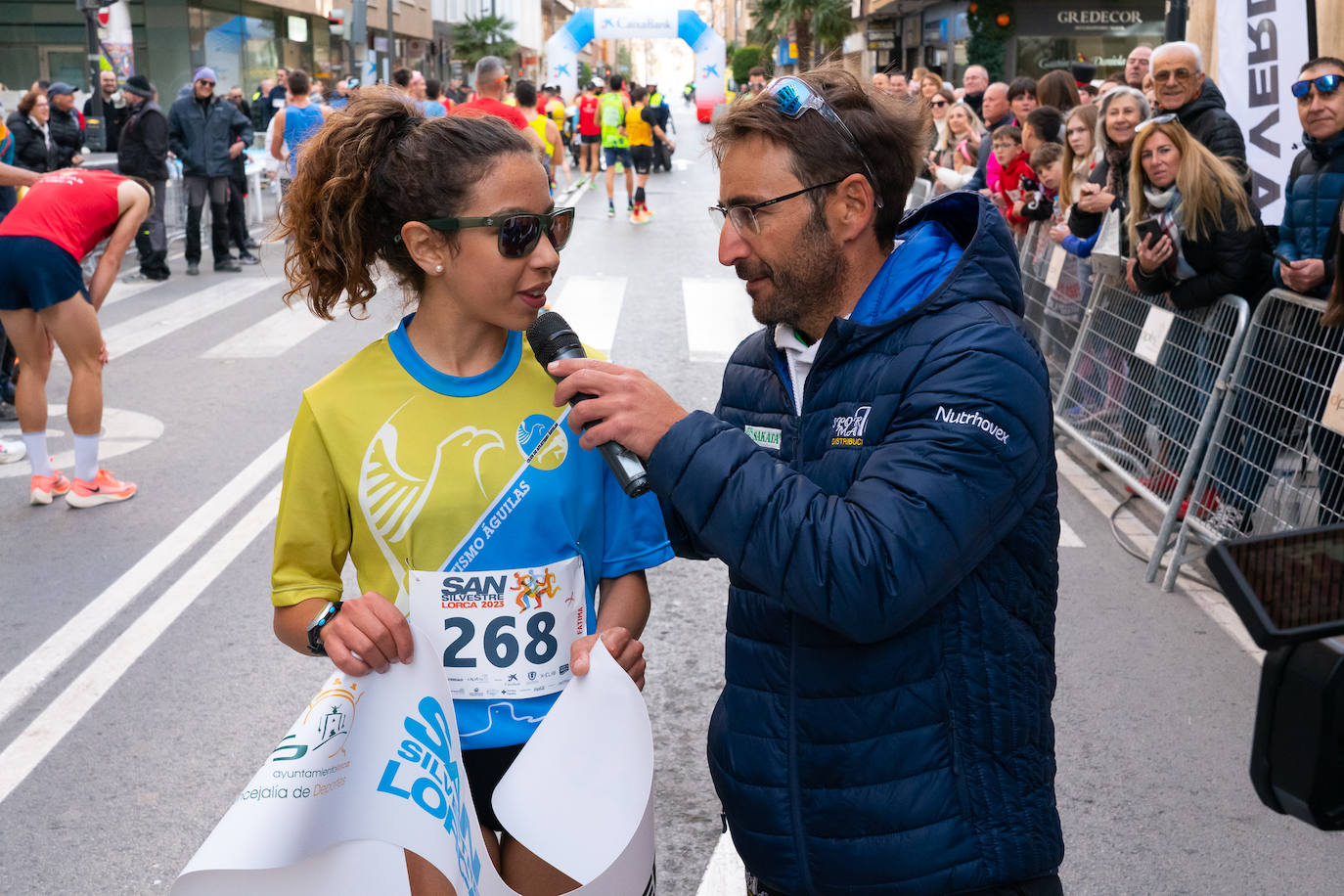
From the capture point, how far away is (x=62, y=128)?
1528 centimetres

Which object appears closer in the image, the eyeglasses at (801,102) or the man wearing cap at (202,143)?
the eyeglasses at (801,102)

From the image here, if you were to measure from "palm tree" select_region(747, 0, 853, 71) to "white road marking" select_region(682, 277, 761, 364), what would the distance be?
1253 inches

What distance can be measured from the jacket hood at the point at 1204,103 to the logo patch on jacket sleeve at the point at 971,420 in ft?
20.4

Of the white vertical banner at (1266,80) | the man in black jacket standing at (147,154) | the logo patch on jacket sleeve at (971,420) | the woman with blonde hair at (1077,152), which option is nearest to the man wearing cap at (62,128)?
the man in black jacket standing at (147,154)

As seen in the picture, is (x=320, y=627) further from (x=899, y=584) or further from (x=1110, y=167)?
(x=1110, y=167)

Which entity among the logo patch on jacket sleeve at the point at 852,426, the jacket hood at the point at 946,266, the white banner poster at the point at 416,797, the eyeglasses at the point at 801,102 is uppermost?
the eyeglasses at the point at 801,102

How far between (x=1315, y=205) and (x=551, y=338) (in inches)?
187

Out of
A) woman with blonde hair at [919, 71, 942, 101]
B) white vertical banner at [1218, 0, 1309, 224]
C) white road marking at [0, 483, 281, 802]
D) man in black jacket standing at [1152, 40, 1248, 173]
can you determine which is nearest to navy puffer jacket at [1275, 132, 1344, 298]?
white vertical banner at [1218, 0, 1309, 224]

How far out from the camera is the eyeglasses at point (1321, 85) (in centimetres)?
583

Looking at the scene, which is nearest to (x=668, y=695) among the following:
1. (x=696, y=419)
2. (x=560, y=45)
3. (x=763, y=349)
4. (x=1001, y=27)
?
(x=763, y=349)

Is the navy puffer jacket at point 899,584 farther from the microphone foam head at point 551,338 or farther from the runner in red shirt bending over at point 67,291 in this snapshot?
the runner in red shirt bending over at point 67,291

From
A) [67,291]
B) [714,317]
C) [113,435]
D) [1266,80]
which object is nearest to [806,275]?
[67,291]

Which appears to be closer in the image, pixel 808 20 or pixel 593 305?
pixel 593 305

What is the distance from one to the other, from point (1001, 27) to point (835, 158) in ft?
95.0
